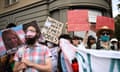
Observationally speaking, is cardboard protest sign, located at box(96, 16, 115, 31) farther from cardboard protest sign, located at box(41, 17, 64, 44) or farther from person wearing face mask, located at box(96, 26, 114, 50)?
cardboard protest sign, located at box(41, 17, 64, 44)

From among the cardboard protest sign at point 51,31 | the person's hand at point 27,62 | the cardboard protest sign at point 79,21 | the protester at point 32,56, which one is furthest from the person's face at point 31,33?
the cardboard protest sign at point 51,31

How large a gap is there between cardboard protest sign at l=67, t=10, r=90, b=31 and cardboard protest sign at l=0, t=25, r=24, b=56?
3.71ft

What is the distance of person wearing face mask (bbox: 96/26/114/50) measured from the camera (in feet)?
22.0

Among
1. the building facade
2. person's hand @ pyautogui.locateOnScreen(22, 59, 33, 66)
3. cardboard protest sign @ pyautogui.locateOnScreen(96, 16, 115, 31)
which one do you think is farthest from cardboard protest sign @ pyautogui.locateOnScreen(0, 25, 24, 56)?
the building facade

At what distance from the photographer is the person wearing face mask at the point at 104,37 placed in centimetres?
672

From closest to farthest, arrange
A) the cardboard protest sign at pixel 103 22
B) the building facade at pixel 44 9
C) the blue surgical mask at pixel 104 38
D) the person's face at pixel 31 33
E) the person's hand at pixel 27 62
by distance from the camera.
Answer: the person's hand at pixel 27 62
the person's face at pixel 31 33
the blue surgical mask at pixel 104 38
the cardboard protest sign at pixel 103 22
the building facade at pixel 44 9

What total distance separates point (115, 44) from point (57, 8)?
323 inches

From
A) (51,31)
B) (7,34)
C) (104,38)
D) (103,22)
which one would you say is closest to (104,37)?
(104,38)

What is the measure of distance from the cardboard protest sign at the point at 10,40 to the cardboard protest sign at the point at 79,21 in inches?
44.5

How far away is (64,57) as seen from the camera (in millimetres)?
5980

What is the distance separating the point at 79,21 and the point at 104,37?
→ 0.57 metres

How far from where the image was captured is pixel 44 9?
657 inches

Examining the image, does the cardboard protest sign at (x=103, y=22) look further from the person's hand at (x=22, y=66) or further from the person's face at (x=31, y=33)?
the person's hand at (x=22, y=66)

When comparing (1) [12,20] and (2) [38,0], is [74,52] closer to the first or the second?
(2) [38,0]
